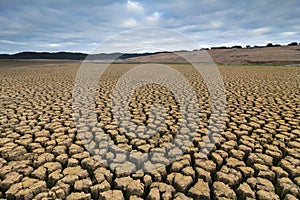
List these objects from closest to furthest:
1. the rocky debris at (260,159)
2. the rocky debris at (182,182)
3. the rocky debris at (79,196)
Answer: the rocky debris at (79,196) → the rocky debris at (182,182) → the rocky debris at (260,159)

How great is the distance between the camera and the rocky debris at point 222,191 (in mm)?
1448

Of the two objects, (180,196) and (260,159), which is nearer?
(180,196)

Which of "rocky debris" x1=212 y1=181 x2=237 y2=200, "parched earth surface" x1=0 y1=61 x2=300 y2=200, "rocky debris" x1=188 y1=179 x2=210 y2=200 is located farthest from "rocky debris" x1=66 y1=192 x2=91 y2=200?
"rocky debris" x1=212 y1=181 x2=237 y2=200

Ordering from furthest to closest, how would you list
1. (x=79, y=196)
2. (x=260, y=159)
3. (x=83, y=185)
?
(x=260, y=159), (x=83, y=185), (x=79, y=196)

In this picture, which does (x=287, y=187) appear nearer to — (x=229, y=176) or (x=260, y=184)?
(x=260, y=184)

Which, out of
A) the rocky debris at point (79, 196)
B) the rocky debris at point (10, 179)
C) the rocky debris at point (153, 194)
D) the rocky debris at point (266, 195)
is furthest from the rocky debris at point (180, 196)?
the rocky debris at point (10, 179)

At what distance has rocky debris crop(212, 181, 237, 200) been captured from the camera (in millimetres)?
1448

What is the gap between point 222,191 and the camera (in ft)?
4.90

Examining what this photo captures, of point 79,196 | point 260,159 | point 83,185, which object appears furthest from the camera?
point 260,159

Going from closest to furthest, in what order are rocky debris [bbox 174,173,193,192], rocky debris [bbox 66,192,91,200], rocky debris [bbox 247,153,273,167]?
rocky debris [bbox 66,192,91,200] < rocky debris [bbox 174,173,193,192] < rocky debris [bbox 247,153,273,167]

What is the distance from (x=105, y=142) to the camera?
2.27m

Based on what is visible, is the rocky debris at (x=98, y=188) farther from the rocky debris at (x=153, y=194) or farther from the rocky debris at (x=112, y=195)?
the rocky debris at (x=153, y=194)

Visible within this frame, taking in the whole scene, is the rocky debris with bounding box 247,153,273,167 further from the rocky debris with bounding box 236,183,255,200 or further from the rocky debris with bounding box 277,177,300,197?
the rocky debris with bounding box 236,183,255,200

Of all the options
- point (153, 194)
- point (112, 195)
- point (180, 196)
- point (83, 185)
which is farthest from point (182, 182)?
point (83, 185)
